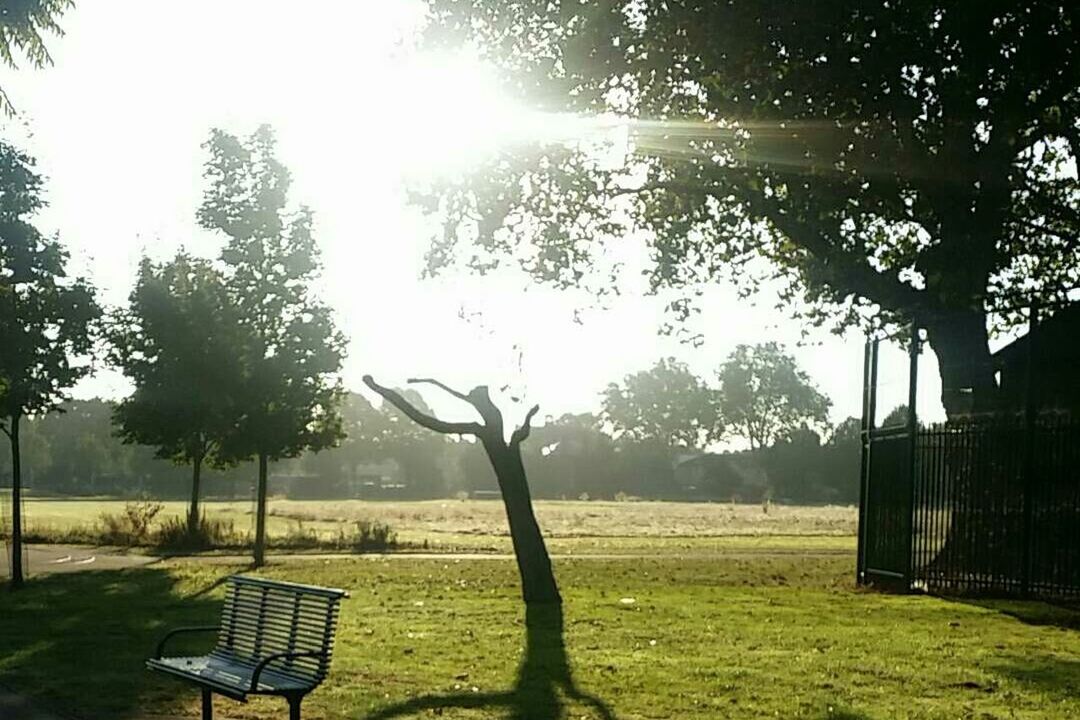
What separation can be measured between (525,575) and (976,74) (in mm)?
8092

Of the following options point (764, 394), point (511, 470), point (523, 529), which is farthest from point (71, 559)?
point (764, 394)

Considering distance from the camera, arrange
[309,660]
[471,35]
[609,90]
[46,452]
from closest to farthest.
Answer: [309,660]
[609,90]
[471,35]
[46,452]

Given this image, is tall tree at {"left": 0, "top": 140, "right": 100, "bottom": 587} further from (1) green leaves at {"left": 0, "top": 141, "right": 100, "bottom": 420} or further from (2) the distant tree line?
(2) the distant tree line

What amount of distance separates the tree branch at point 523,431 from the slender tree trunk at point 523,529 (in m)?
0.14

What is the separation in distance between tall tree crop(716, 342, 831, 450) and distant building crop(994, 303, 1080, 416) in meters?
124

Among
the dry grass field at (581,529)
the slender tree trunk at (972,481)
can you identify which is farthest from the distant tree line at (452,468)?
the slender tree trunk at (972,481)

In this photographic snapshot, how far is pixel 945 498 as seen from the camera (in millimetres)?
21078

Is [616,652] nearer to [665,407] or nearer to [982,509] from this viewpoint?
[982,509]

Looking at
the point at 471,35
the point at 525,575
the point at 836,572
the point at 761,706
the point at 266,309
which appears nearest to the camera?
the point at 761,706

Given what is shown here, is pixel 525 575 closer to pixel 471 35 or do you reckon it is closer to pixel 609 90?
pixel 609 90

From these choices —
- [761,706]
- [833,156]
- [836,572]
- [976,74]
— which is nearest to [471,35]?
[833,156]

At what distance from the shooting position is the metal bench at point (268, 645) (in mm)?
8383

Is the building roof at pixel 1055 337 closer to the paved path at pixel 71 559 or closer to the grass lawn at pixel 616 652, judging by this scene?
the grass lawn at pixel 616 652

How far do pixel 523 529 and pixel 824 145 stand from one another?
654 centimetres
